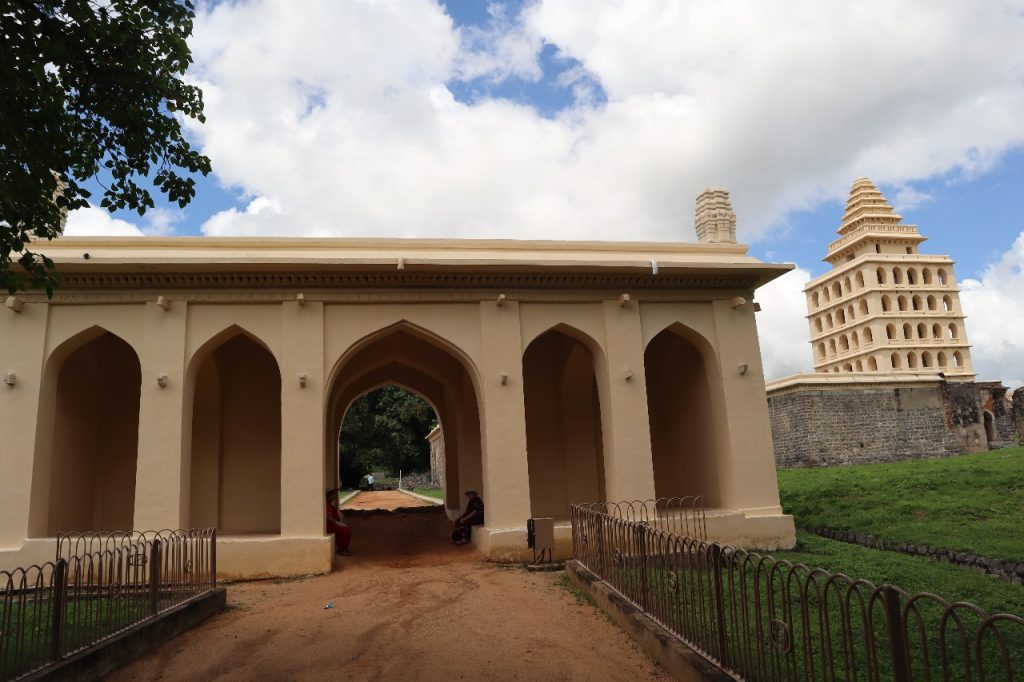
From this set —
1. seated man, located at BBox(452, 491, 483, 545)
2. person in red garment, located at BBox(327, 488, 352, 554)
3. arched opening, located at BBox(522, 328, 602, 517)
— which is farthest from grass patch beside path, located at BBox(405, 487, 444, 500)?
person in red garment, located at BBox(327, 488, 352, 554)

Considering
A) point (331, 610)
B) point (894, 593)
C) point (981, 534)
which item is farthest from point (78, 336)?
point (981, 534)

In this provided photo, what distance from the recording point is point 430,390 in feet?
58.3

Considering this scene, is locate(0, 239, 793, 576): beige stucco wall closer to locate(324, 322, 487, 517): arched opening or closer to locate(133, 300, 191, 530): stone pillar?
locate(133, 300, 191, 530): stone pillar

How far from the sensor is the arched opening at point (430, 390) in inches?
605

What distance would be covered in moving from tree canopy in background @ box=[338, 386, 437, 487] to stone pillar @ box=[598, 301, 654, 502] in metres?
25.9

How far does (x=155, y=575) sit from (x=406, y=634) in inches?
98.8

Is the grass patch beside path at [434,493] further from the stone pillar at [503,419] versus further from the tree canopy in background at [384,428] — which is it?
the stone pillar at [503,419]

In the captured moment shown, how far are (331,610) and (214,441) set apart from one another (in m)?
6.06

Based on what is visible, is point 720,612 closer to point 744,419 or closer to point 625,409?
point 625,409

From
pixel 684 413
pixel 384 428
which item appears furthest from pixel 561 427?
pixel 384 428

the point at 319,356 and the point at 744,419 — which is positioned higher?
the point at 319,356

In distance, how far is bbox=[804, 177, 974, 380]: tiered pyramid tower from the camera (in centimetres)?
4181

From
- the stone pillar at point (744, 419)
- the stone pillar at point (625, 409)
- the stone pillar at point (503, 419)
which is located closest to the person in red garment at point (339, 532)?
the stone pillar at point (503, 419)

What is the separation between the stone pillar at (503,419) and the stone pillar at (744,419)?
3492 millimetres
